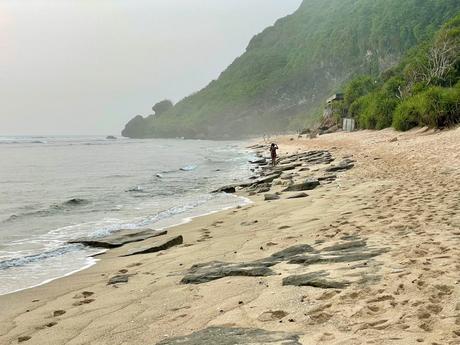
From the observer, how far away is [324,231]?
26.9 feet

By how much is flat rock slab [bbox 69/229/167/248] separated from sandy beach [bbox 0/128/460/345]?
52 centimetres

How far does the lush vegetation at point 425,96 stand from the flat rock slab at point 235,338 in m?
28.1

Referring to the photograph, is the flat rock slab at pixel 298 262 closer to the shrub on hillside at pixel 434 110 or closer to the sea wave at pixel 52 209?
the sea wave at pixel 52 209

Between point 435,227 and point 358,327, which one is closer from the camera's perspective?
point 358,327

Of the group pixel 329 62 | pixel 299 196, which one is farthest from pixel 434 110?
pixel 329 62

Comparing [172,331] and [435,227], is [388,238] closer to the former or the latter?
[435,227]

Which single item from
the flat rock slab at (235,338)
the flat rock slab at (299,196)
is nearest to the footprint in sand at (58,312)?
the flat rock slab at (235,338)

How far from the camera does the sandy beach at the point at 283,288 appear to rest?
401 cm

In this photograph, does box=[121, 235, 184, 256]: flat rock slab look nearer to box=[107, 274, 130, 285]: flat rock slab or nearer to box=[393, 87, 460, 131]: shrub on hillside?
box=[107, 274, 130, 285]: flat rock slab

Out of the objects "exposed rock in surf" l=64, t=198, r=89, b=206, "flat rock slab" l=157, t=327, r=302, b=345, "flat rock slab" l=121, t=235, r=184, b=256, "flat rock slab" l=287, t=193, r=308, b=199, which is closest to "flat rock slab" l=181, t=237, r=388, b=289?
"flat rock slab" l=157, t=327, r=302, b=345

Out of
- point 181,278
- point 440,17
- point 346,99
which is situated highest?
point 440,17

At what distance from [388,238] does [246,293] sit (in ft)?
9.04

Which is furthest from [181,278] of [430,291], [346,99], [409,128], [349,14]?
[349,14]

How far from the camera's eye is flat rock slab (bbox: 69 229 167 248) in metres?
10.5
